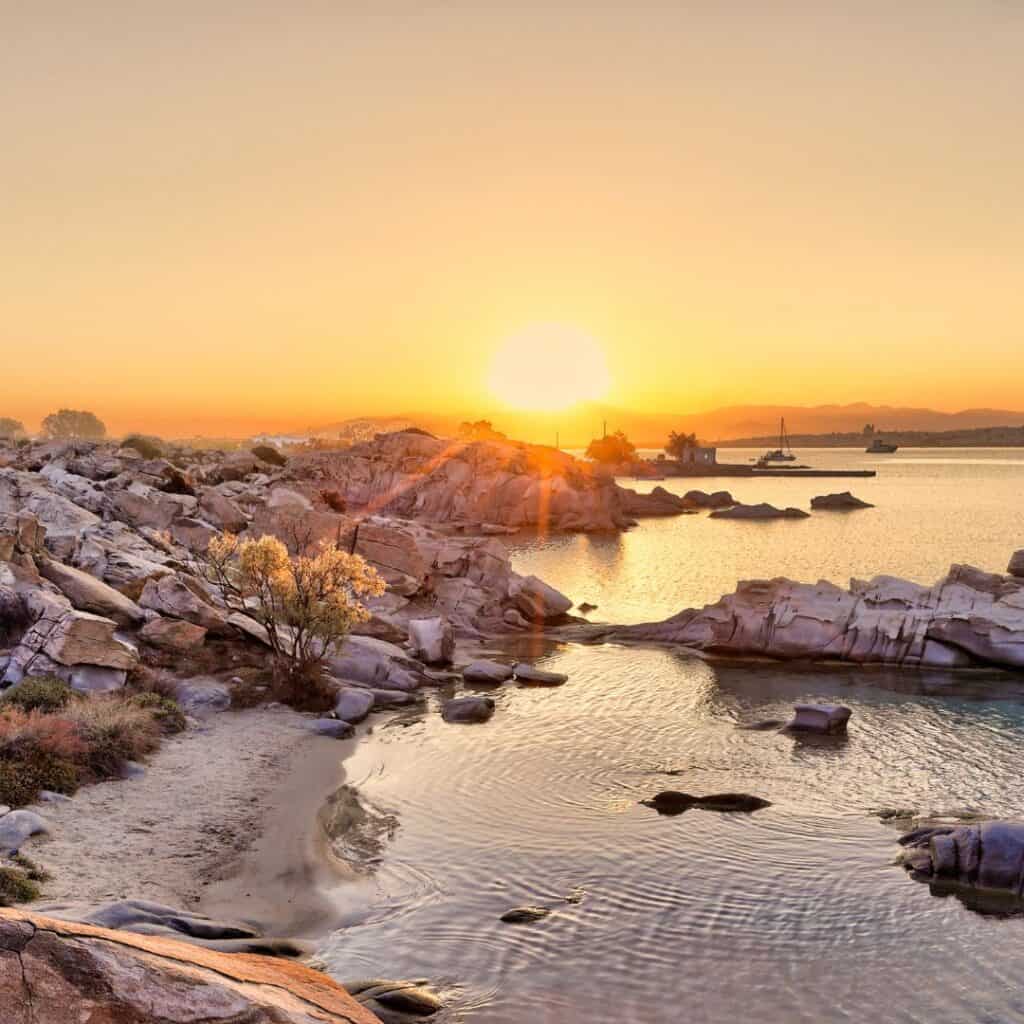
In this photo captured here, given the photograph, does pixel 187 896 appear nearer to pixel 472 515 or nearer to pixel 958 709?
pixel 958 709

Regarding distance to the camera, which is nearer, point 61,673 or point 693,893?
point 693,893

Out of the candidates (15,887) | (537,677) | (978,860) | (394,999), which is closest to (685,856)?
(978,860)

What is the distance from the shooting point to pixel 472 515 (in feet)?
370

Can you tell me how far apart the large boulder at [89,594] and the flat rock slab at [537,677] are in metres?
16.4

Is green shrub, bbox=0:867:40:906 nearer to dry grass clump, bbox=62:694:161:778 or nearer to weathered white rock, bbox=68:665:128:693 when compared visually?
dry grass clump, bbox=62:694:161:778

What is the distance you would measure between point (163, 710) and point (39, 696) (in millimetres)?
3573

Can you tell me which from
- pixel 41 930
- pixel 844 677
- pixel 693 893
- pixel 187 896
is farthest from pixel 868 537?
pixel 41 930

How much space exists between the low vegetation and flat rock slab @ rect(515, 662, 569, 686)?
52.6 ft

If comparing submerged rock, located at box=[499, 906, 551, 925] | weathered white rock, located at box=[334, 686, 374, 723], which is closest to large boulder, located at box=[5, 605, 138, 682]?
weathered white rock, located at box=[334, 686, 374, 723]

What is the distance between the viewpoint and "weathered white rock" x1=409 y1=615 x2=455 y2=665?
41062mm

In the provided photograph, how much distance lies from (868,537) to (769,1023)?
9142 cm

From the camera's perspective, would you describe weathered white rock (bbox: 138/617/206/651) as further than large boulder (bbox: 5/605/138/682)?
Yes

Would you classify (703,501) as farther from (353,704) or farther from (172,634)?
(172,634)

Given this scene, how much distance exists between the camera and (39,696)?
24719mm
